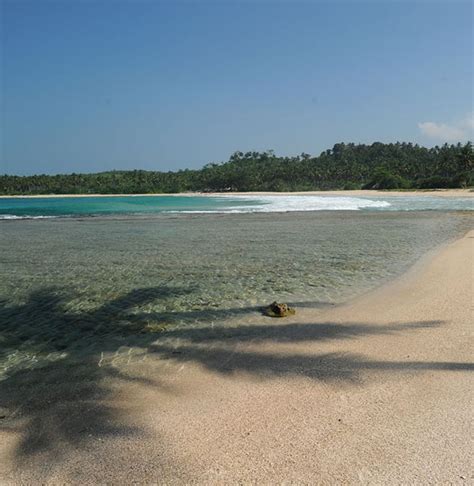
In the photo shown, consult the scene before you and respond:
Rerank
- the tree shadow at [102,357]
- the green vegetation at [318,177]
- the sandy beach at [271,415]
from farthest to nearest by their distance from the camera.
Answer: the green vegetation at [318,177]
the tree shadow at [102,357]
the sandy beach at [271,415]

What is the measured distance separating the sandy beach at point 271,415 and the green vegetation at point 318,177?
8728cm

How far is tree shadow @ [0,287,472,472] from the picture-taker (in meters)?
4.42

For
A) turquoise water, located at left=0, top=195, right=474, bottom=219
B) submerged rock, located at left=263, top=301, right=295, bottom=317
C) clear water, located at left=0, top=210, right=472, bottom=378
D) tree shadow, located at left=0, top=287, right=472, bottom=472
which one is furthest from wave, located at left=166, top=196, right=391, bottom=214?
tree shadow, located at left=0, top=287, right=472, bottom=472

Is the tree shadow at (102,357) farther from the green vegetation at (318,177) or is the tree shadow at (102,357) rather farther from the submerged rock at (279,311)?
the green vegetation at (318,177)

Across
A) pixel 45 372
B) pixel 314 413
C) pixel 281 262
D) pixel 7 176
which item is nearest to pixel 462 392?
pixel 314 413

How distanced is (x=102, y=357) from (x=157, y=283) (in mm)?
4652

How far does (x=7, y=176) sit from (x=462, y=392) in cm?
16514

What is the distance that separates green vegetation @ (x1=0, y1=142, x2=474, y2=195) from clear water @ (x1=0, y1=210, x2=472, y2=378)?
7771 centimetres

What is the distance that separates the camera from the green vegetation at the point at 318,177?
9150 centimetres

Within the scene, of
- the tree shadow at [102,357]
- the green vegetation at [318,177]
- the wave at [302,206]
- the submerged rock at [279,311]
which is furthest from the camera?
the green vegetation at [318,177]

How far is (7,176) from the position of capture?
14800cm

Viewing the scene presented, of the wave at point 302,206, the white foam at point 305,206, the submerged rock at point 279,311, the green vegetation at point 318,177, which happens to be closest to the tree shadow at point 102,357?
the submerged rock at point 279,311

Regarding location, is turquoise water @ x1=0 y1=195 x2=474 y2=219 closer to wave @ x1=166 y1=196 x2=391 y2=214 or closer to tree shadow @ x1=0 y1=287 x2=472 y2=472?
wave @ x1=166 y1=196 x2=391 y2=214

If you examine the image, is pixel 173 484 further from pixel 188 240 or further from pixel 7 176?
pixel 7 176
